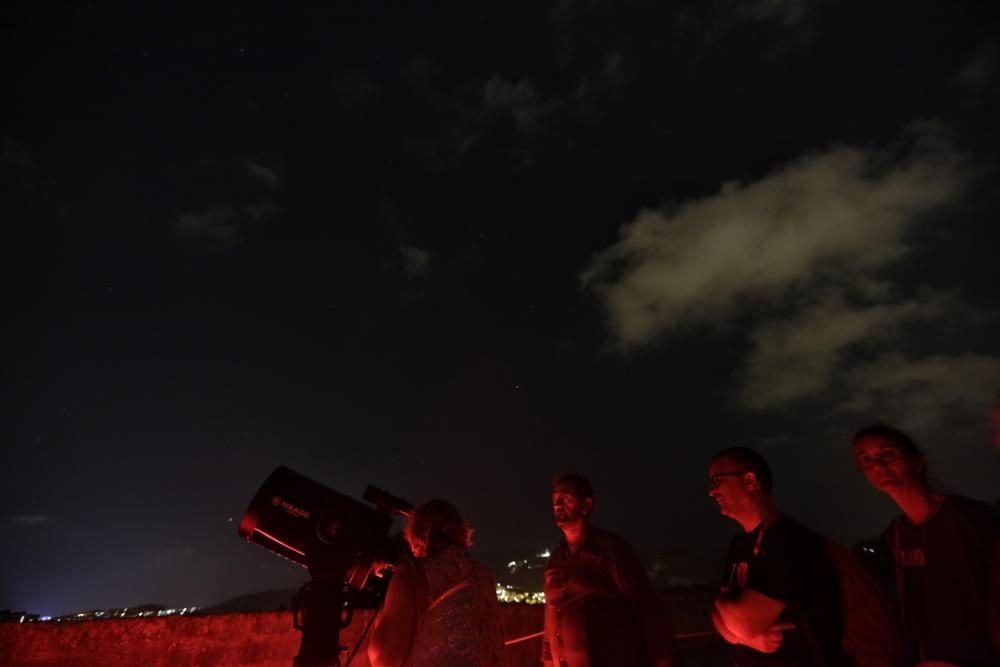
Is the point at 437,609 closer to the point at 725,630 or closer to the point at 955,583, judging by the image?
the point at 725,630

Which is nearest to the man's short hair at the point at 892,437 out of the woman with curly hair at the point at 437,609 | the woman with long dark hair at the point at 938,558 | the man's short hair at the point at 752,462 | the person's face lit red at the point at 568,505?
the woman with long dark hair at the point at 938,558

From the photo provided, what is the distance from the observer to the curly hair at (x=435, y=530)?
92.6 inches

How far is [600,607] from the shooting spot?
9.38ft

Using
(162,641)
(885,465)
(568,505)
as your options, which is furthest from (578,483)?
(162,641)

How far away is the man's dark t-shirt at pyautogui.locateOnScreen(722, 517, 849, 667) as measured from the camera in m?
2.03

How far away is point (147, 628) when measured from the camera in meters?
2.93

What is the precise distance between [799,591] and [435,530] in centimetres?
159

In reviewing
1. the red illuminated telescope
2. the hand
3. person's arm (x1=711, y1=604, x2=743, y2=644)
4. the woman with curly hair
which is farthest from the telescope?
the hand

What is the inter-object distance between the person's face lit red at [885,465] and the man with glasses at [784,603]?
52 centimetres

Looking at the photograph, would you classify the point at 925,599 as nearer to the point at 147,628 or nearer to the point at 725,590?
the point at 725,590

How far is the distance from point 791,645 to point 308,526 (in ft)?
7.10

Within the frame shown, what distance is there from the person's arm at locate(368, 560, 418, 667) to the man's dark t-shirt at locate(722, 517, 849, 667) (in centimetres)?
147

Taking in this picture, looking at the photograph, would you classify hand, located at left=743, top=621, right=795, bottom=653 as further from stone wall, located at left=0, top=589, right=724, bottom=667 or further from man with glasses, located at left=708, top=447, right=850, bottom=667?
stone wall, located at left=0, top=589, right=724, bottom=667

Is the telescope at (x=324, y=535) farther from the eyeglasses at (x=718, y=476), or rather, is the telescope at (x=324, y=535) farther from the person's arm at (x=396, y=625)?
the eyeglasses at (x=718, y=476)
